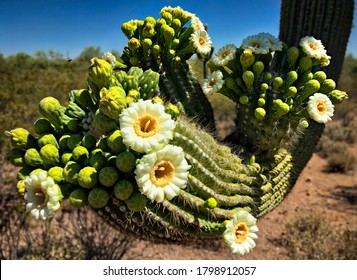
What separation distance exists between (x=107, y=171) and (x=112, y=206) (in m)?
0.22

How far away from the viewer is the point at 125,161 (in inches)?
54.8

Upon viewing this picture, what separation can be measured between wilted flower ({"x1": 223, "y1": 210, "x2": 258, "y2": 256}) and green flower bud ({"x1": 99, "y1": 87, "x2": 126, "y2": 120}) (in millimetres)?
786

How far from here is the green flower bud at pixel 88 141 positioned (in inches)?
61.1

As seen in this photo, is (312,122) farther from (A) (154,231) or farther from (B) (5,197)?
(B) (5,197)

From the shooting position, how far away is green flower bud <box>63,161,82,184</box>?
146 cm

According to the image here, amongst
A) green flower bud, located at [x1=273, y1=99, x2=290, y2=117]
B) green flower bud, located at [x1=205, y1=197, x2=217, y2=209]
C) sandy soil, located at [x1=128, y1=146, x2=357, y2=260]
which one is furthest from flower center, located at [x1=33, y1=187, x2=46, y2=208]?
sandy soil, located at [x1=128, y1=146, x2=357, y2=260]

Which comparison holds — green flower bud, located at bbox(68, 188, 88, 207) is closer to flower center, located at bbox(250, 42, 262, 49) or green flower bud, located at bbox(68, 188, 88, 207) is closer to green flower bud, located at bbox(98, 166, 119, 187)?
green flower bud, located at bbox(98, 166, 119, 187)

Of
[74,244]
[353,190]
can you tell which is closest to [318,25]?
[74,244]

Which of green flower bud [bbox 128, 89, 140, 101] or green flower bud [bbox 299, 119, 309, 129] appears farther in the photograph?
green flower bud [bbox 299, 119, 309, 129]

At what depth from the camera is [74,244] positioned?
5816 millimetres

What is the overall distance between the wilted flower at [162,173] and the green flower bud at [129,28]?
930 millimetres

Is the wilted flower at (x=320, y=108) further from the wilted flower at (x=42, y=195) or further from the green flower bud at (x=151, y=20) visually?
the wilted flower at (x=42, y=195)

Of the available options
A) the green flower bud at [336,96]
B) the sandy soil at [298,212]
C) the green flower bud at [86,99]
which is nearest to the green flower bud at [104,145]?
the green flower bud at [86,99]

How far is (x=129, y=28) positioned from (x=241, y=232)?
1288mm
